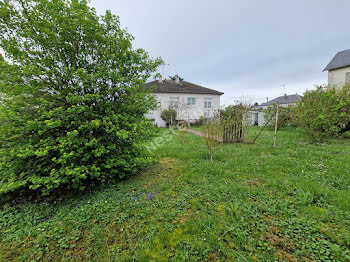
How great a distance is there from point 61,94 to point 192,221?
3397 mm

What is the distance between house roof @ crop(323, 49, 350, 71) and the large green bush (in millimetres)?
23690

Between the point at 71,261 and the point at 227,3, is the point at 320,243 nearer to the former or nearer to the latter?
the point at 71,261

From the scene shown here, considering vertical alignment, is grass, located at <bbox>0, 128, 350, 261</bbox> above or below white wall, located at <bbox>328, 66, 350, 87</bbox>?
below

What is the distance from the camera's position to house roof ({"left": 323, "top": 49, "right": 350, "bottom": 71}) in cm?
1472

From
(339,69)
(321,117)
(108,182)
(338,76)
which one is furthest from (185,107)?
(339,69)

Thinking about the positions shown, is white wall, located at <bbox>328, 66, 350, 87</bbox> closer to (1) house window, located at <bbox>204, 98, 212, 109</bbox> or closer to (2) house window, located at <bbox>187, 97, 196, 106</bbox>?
(1) house window, located at <bbox>204, 98, 212, 109</bbox>

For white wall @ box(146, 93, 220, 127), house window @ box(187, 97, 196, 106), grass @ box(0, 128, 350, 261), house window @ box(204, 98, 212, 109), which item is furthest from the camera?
house window @ box(204, 98, 212, 109)

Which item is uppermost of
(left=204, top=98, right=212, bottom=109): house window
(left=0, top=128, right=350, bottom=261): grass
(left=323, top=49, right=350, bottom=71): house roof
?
(left=323, top=49, right=350, bottom=71): house roof

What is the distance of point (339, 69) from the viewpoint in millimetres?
15055

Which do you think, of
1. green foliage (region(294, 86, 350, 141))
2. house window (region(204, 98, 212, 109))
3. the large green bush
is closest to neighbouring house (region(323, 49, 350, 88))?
green foliage (region(294, 86, 350, 141))

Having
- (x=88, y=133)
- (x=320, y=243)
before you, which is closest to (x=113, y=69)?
(x=88, y=133)

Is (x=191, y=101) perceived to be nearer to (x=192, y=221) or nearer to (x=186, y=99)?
(x=186, y=99)

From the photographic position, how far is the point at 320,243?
1533 mm

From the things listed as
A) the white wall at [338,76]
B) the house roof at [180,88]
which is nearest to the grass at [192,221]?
the house roof at [180,88]
